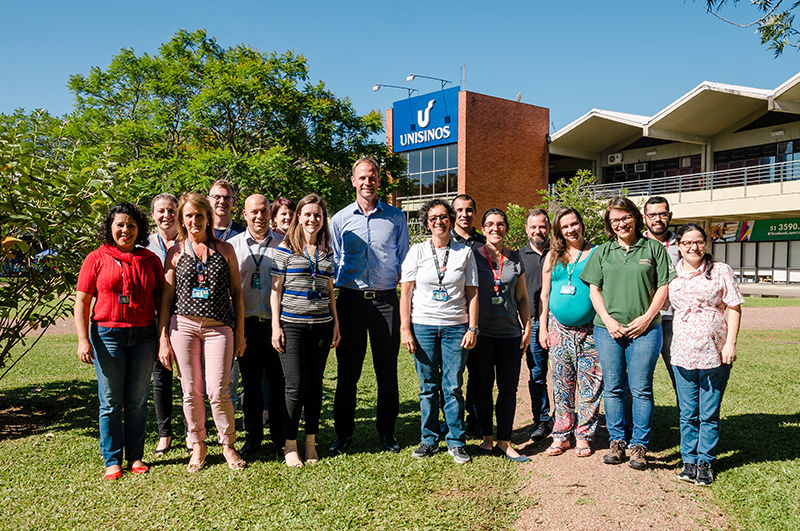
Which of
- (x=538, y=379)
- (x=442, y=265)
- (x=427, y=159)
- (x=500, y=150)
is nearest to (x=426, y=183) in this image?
(x=427, y=159)

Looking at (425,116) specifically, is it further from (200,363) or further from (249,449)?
(200,363)

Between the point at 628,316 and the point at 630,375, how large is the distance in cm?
45

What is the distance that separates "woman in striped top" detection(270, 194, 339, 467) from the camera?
13.8 ft

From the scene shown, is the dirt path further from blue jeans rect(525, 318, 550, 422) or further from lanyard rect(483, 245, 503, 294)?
lanyard rect(483, 245, 503, 294)

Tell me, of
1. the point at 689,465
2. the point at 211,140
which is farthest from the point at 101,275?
the point at 211,140

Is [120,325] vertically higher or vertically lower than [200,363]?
higher

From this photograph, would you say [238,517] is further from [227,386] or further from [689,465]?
[689,465]

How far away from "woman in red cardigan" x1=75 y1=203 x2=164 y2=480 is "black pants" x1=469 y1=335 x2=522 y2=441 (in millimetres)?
2440

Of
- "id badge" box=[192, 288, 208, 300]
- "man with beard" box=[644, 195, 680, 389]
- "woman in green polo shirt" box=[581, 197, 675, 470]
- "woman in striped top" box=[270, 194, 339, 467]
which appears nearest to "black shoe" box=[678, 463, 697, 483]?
"woman in green polo shirt" box=[581, 197, 675, 470]

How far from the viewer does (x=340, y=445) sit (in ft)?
15.3

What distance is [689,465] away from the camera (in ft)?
13.4

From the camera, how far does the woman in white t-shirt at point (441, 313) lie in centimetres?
434

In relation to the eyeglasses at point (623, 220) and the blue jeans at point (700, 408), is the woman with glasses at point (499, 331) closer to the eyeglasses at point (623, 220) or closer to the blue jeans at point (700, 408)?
the eyeglasses at point (623, 220)

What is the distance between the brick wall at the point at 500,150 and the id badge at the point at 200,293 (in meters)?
26.8
